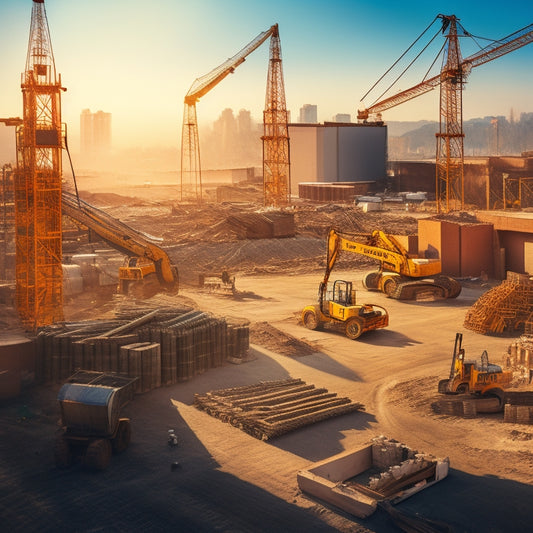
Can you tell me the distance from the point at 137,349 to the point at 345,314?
8630mm

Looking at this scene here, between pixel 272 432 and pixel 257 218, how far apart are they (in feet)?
114

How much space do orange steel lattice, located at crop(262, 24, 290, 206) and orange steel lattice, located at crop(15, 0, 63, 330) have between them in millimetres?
46679

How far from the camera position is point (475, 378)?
61.0 ft

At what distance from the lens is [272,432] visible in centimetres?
1678

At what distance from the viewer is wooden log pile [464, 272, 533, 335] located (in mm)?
26781

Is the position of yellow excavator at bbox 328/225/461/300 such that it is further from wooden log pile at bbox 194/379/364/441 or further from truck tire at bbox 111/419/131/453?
truck tire at bbox 111/419/131/453

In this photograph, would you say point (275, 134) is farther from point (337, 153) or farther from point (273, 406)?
point (273, 406)

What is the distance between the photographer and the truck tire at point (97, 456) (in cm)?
1525

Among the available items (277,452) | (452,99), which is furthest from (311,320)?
(452,99)

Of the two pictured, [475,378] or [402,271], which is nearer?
[475,378]

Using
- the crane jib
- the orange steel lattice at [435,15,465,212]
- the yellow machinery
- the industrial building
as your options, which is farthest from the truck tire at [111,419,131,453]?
the industrial building

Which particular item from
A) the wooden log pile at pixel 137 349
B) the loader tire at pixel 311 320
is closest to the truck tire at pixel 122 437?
the wooden log pile at pixel 137 349

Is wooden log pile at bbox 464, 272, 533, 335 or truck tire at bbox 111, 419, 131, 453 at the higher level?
wooden log pile at bbox 464, 272, 533, 335

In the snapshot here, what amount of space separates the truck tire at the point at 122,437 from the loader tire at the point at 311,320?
12.0m
